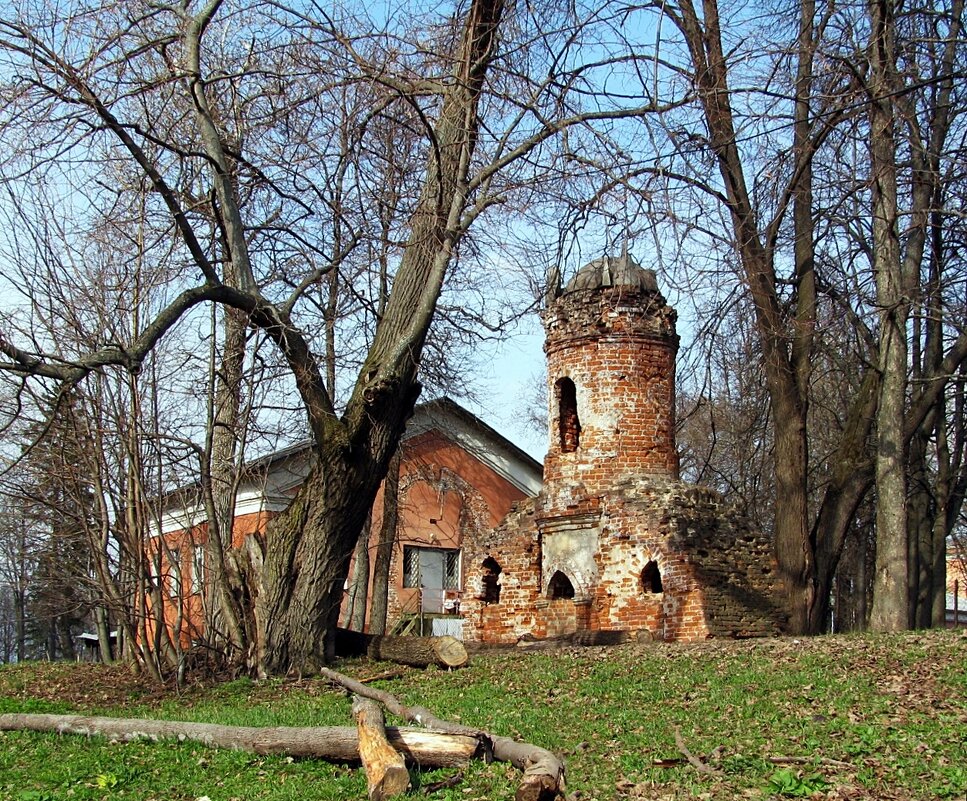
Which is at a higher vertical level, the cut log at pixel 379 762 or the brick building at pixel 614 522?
the brick building at pixel 614 522

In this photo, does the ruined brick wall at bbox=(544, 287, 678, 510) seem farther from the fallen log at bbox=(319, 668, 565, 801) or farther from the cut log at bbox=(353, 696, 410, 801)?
the cut log at bbox=(353, 696, 410, 801)

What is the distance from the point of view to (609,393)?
1986cm

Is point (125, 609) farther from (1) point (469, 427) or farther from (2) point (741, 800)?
(1) point (469, 427)

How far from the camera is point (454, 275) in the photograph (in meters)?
14.4

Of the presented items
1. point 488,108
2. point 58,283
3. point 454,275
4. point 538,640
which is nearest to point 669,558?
point 538,640

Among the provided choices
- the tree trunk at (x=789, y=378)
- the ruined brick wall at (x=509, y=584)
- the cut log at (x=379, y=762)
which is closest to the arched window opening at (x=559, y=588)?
the ruined brick wall at (x=509, y=584)

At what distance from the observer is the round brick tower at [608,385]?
1977cm

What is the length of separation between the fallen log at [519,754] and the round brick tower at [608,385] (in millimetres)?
9667

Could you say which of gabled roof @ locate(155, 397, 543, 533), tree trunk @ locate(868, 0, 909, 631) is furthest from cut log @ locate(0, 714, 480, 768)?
gabled roof @ locate(155, 397, 543, 533)

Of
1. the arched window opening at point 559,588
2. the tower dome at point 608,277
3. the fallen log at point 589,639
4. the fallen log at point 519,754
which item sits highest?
the tower dome at point 608,277

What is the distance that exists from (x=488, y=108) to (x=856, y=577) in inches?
780

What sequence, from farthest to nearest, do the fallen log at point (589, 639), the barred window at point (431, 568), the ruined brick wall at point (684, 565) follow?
the barred window at point (431, 568) → the ruined brick wall at point (684, 565) → the fallen log at point (589, 639)

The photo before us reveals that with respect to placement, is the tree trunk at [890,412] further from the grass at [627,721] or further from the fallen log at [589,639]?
the fallen log at [589,639]

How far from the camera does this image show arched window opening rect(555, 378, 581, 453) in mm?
20453
